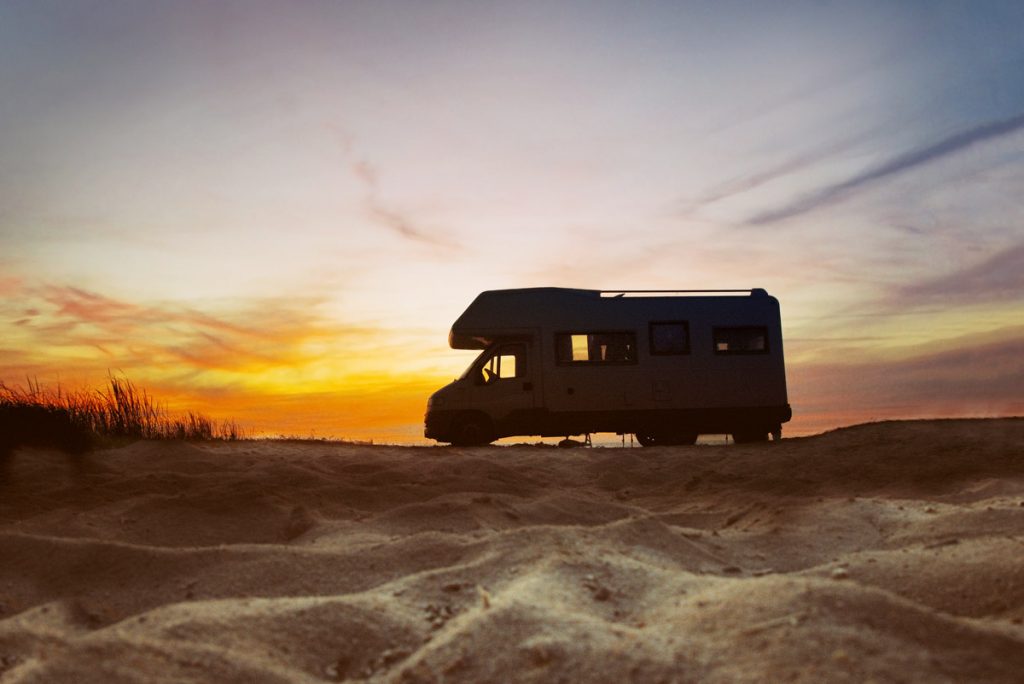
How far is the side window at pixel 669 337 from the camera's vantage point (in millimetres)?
13727

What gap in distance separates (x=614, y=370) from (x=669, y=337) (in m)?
1.20

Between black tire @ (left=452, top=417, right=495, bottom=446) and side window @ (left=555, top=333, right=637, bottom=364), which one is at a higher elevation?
side window @ (left=555, top=333, right=637, bottom=364)

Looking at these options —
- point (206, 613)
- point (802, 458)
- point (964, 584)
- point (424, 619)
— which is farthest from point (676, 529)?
point (802, 458)

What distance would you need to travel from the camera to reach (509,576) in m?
3.41

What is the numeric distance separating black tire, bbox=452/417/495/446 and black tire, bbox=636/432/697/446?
2648 millimetres

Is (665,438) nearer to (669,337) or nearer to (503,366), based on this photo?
(669,337)

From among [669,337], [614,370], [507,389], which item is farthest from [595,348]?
[507,389]

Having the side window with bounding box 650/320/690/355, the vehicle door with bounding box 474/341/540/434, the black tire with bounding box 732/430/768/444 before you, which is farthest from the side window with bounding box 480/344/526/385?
the black tire with bounding box 732/430/768/444

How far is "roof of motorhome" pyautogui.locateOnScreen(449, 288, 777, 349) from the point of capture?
13516 mm

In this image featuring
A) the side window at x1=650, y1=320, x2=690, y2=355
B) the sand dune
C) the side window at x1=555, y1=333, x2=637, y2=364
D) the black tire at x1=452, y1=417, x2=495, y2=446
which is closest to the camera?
the sand dune

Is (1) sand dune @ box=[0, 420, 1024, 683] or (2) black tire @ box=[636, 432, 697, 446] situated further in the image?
(2) black tire @ box=[636, 432, 697, 446]

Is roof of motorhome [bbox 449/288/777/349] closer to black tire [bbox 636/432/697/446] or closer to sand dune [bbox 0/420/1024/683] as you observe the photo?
black tire [bbox 636/432/697/446]

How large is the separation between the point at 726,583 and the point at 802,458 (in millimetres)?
5471

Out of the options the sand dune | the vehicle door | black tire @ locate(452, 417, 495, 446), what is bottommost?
the sand dune
